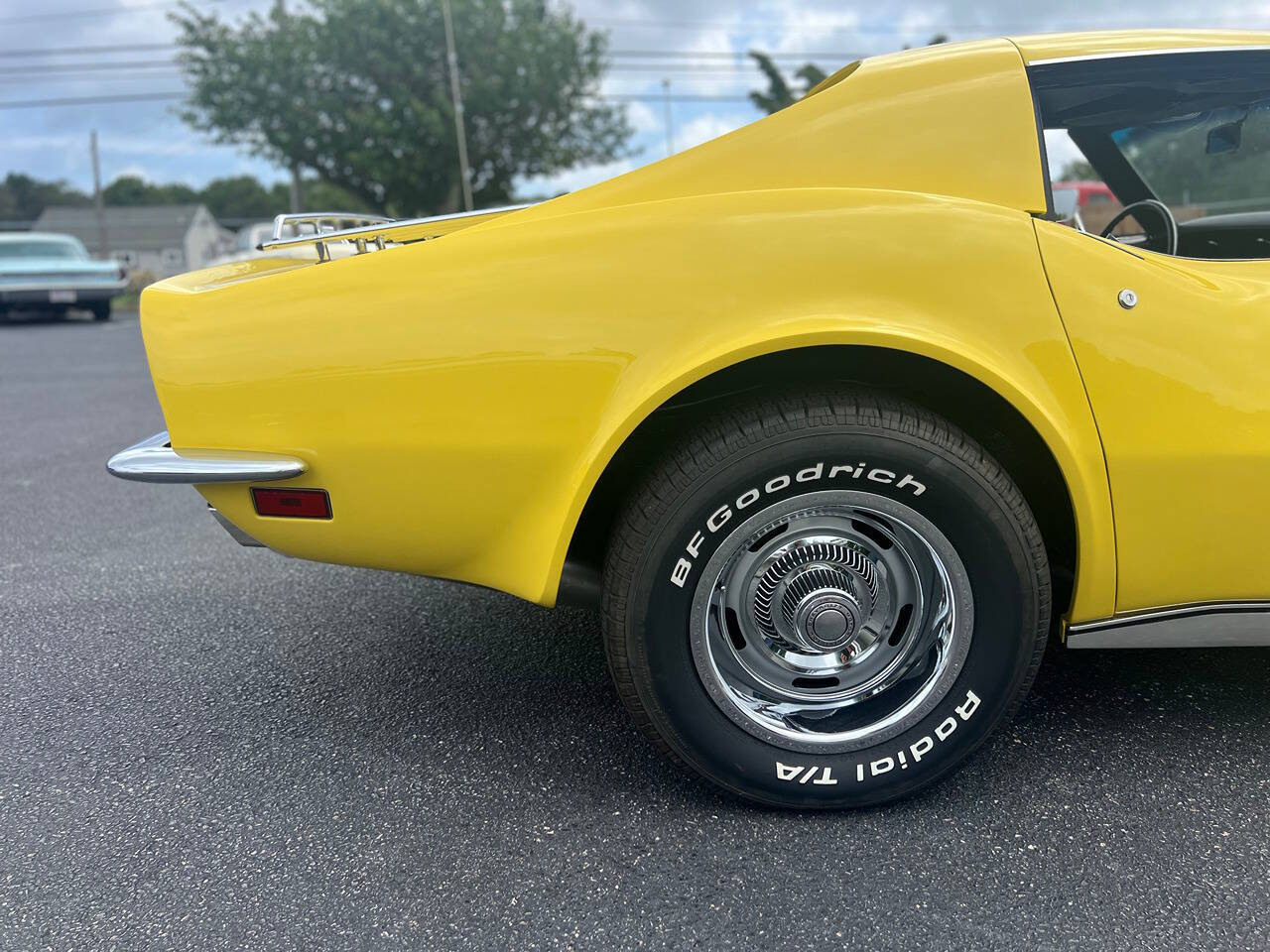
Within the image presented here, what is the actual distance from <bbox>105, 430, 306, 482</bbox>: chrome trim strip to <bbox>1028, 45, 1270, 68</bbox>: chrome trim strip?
1666 millimetres

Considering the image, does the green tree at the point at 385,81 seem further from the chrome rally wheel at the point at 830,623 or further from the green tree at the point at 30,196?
the green tree at the point at 30,196

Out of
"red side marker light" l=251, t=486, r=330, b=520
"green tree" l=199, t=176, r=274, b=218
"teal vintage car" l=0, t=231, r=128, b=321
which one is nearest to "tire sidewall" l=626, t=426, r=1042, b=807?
"red side marker light" l=251, t=486, r=330, b=520

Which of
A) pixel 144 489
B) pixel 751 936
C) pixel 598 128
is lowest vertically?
pixel 751 936

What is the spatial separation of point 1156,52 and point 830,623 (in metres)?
1.34

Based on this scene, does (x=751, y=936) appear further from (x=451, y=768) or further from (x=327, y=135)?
(x=327, y=135)

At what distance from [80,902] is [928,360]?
1.79 meters

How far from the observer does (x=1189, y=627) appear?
5.47 ft

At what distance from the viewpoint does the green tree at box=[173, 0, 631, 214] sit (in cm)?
2423

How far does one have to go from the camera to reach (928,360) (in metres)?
1.59

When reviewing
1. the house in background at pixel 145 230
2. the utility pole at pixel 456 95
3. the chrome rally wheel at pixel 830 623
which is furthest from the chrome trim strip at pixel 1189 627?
the house in background at pixel 145 230

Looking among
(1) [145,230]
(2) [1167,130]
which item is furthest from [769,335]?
(1) [145,230]

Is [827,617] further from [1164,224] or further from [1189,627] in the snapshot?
[1164,224]

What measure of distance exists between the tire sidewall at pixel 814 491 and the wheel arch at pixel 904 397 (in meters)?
0.14

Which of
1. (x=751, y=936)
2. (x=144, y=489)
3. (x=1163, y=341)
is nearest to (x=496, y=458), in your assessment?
(x=751, y=936)
